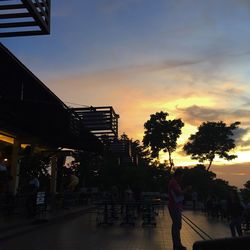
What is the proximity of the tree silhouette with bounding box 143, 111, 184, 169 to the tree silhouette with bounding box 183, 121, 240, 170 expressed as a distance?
109 inches

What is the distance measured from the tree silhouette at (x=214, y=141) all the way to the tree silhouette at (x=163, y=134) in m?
2.77

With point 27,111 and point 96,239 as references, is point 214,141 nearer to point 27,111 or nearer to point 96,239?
point 27,111

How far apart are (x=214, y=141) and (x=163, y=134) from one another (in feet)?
20.1

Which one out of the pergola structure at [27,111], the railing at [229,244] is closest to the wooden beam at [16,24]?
the railing at [229,244]

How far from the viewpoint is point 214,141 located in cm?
5728

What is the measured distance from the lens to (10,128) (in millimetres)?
19641

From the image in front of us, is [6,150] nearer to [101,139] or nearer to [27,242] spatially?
[101,139]

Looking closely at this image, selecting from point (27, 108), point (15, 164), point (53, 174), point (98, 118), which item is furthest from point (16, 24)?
point (53, 174)

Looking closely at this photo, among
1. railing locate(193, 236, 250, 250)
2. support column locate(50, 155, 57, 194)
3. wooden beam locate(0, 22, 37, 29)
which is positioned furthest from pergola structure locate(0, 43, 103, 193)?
railing locate(193, 236, 250, 250)

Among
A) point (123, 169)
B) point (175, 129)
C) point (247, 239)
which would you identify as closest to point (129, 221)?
point (247, 239)

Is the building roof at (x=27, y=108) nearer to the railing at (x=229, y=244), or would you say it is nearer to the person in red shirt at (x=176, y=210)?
the person in red shirt at (x=176, y=210)

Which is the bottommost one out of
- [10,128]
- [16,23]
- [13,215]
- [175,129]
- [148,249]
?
[148,249]

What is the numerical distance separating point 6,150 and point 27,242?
1054 cm

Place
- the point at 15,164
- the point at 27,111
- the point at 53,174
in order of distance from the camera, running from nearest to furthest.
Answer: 1. the point at 27,111
2. the point at 15,164
3. the point at 53,174
